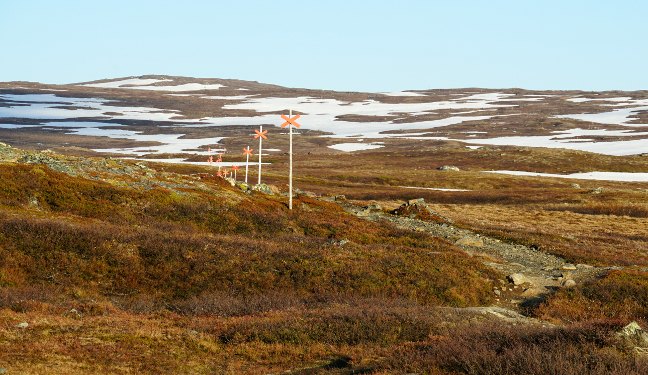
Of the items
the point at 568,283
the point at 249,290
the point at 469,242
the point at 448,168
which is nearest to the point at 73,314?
the point at 249,290

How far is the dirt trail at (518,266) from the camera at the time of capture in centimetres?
3016

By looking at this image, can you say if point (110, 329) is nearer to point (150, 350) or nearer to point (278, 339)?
point (150, 350)

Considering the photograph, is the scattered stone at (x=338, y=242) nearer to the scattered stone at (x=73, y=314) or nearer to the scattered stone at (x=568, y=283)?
the scattered stone at (x=568, y=283)

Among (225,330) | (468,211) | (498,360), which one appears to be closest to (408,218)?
(468,211)

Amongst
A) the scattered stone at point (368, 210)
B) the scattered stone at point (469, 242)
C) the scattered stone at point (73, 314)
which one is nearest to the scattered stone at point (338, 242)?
the scattered stone at point (469, 242)

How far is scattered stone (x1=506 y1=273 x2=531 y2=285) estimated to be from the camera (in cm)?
3173

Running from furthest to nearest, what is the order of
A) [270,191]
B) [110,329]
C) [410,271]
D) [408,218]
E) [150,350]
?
[270,191]
[408,218]
[410,271]
[110,329]
[150,350]

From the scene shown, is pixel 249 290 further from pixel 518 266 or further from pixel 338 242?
pixel 518 266

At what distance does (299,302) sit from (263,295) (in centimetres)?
178

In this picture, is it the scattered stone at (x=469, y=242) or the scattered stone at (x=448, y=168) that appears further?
the scattered stone at (x=448, y=168)

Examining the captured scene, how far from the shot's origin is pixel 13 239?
2744cm

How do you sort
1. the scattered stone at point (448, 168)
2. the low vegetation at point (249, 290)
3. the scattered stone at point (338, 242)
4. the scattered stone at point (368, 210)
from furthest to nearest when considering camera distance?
the scattered stone at point (448, 168), the scattered stone at point (368, 210), the scattered stone at point (338, 242), the low vegetation at point (249, 290)

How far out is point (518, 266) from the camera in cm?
3616

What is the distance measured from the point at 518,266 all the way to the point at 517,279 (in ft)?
14.8
